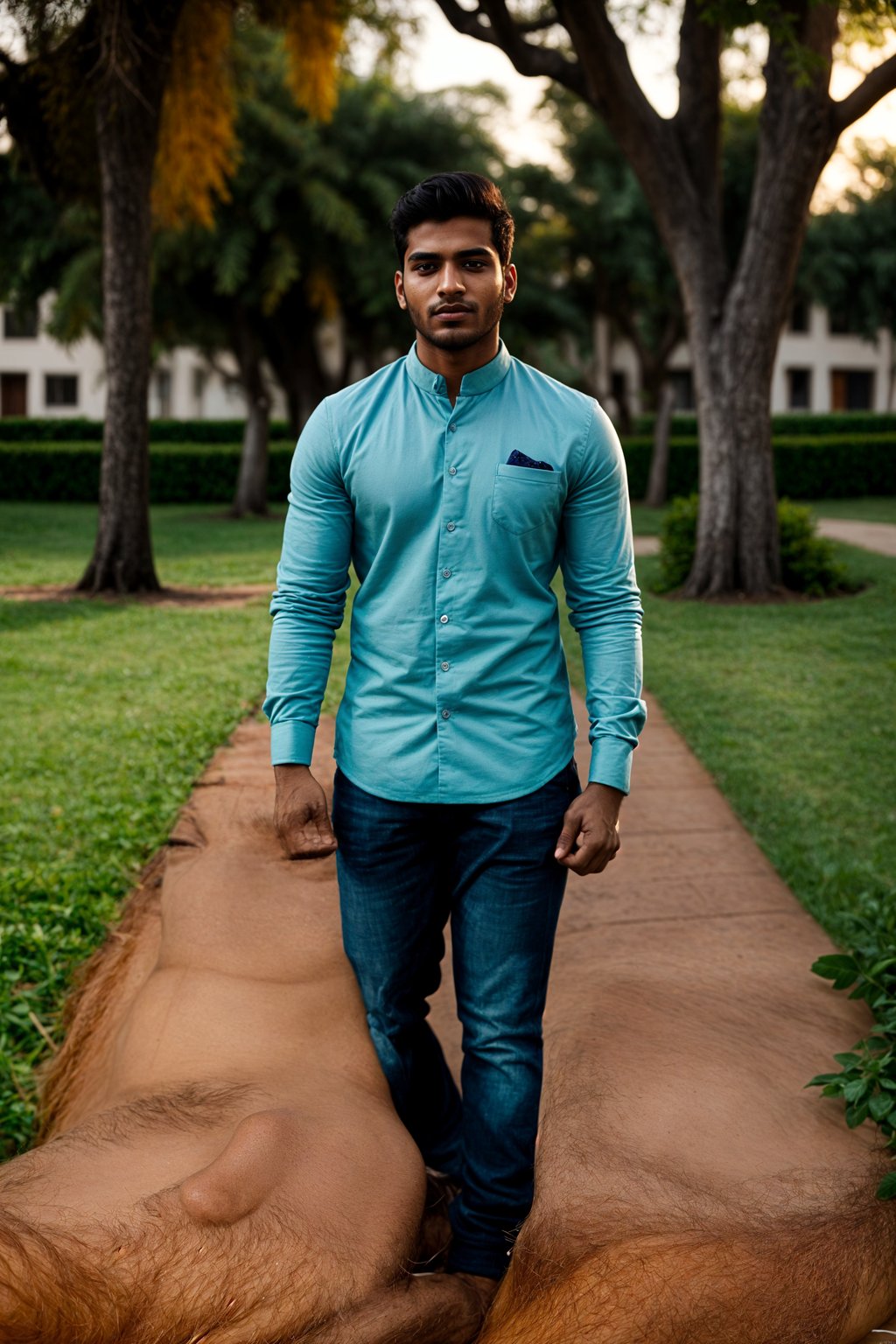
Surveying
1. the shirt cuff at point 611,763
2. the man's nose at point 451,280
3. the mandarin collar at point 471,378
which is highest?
the man's nose at point 451,280

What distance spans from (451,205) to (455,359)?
0.29m

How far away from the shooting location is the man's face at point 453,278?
240cm

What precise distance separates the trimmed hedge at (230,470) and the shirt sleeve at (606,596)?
19520 millimetres

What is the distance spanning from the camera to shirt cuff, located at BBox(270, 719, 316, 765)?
99.4 inches

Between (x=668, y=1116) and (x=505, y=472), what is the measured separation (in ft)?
5.19

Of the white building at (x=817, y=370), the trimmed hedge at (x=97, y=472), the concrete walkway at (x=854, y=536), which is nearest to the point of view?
the concrete walkway at (x=854, y=536)

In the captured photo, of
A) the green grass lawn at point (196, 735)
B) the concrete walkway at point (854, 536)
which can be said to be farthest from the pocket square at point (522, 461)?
the concrete walkway at point (854, 536)

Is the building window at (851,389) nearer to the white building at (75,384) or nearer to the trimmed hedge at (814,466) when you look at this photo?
the white building at (75,384)

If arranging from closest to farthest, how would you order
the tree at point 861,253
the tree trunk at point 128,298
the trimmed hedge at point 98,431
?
the tree trunk at point 128,298, the trimmed hedge at point 98,431, the tree at point 861,253

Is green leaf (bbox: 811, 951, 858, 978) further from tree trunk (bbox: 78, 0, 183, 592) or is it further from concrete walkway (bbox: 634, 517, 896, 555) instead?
concrete walkway (bbox: 634, 517, 896, 555)

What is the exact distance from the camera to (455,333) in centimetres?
242

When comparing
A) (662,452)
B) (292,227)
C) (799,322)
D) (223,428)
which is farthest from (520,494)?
(799,322)

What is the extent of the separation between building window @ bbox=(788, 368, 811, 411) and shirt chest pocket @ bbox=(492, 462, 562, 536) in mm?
41252

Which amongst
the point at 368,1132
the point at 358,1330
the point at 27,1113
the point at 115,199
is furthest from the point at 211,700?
the point at 115,199
